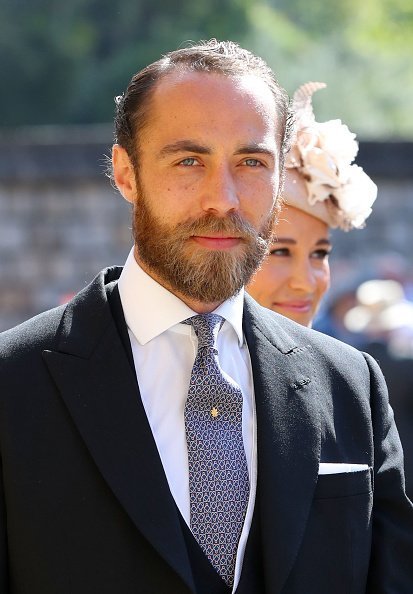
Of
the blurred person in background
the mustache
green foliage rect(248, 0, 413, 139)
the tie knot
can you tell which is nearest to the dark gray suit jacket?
the tie knot

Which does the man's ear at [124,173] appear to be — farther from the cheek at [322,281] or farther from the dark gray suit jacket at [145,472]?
the cheek at [322,281]

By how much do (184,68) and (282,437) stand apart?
30.7 inches

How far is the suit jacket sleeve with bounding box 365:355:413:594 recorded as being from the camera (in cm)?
285

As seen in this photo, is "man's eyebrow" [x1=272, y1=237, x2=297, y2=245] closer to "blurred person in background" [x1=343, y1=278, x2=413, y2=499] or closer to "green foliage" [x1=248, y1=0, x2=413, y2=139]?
"blurred person in background" [x1=343, y1=278, x2=413, y2=499]

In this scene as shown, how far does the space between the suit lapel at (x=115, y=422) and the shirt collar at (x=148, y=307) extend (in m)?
0.06

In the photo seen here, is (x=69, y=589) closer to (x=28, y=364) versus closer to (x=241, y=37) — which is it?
(x=28, y=364)

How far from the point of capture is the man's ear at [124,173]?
2.94 metres

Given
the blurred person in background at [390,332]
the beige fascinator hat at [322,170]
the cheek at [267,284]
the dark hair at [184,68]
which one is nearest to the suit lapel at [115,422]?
the dark hair at [184,68]

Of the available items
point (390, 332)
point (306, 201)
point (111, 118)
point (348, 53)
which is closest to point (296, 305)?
point (306, 201)

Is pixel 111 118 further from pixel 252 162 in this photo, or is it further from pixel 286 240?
pixel 252 162

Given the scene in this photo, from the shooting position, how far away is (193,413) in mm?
2791

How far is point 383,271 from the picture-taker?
1206 cm

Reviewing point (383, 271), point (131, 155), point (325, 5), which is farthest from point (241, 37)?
point (131, 155)

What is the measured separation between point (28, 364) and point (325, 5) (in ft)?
103
